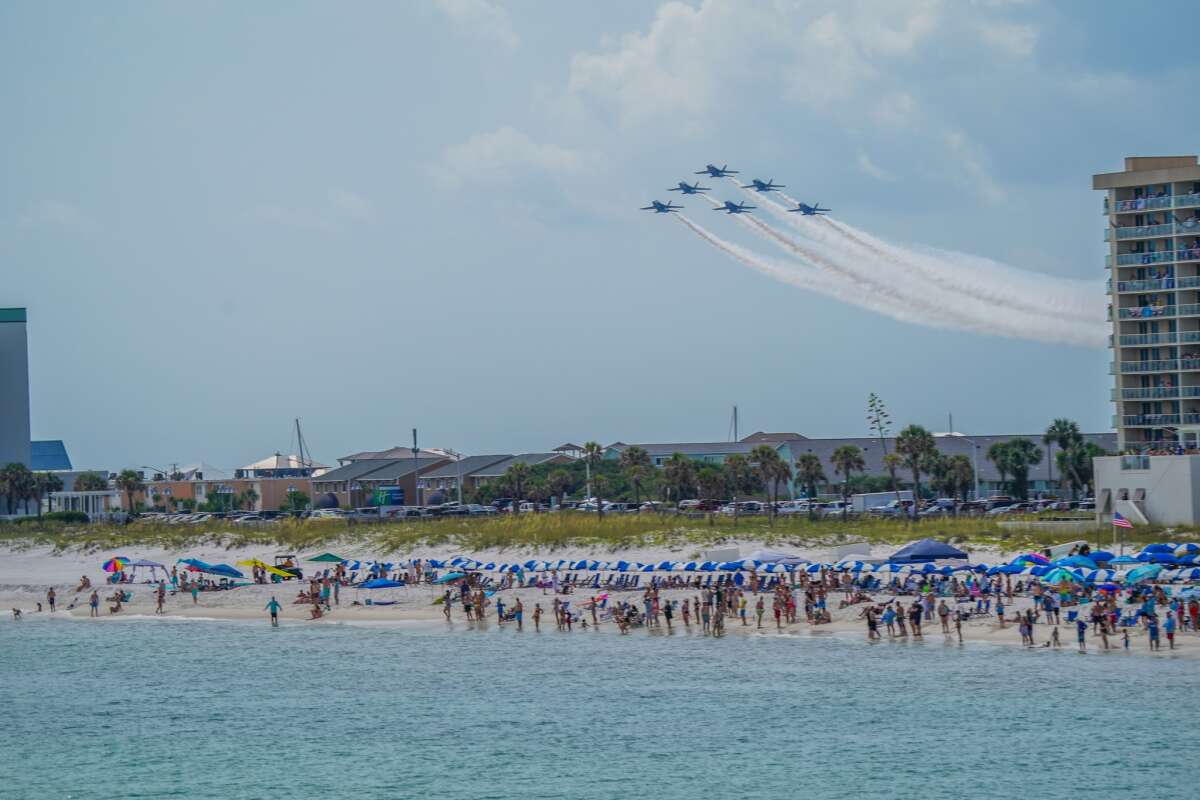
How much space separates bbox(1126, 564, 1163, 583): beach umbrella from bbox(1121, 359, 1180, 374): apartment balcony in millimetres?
31545

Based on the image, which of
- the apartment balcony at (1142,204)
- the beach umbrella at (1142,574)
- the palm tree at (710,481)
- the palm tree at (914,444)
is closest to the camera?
the beach umbrella at (1142,574)

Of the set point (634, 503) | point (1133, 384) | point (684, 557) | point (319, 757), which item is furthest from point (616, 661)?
point (634, 503)

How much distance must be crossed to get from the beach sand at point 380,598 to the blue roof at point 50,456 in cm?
7791

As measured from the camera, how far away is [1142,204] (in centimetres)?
7794

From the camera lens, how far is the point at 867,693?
139ft

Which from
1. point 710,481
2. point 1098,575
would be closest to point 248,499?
point 710,481

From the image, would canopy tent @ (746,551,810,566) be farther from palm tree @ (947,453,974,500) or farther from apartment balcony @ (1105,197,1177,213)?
palm tree @ (947,453,974,500)

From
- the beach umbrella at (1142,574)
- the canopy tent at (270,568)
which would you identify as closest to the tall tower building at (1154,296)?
the beach umbrella at (1142,574)

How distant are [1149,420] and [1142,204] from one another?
1145 cm

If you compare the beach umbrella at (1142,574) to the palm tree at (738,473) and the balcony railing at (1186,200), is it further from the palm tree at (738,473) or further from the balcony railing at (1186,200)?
the palm tree at (738,473)

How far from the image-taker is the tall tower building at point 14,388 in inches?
5162

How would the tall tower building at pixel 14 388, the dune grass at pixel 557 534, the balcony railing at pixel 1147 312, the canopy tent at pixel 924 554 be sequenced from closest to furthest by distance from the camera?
1. the canopy tent at pixel 924 554
2. the dune grass at pixel 557 534
3. the balcony railing at pixel 1147 312
4. the tall tower building at pixel 14 388

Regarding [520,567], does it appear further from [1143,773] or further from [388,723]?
[1143,773]

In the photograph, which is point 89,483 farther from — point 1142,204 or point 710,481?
point 1142,204
